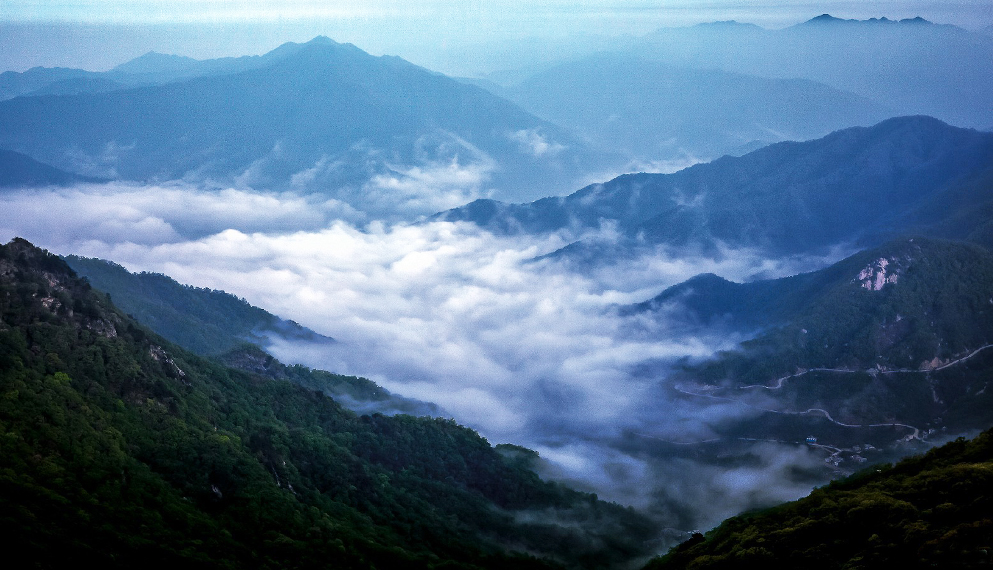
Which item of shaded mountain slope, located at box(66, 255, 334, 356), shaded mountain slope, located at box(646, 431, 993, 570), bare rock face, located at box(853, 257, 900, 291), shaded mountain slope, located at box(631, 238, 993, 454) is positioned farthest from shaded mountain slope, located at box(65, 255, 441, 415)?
bare rock face, located at box(853, 257, 900, 291)

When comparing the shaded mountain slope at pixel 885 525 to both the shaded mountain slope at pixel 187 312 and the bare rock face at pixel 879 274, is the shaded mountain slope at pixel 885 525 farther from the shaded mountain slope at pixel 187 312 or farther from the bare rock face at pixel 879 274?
the bare rock face at pixel 879 274

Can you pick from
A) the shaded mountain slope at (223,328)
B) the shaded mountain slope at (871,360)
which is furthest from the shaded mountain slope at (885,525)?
the shaded mountain slope at (871,360)

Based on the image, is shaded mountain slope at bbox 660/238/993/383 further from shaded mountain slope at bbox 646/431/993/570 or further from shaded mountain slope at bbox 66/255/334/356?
shaded mountain slope at bbox 66/255/334/356

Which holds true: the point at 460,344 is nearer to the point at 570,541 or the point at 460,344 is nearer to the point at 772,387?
the point at 772,387

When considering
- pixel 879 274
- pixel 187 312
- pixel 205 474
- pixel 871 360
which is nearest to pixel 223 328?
pixel 187 312

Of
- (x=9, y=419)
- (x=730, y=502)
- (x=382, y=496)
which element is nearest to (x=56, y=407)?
(x=9, y=419)

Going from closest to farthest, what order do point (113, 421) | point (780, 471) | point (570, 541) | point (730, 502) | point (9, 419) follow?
point (9, 419)
point (113, 421)
point (570, 541)
point (730, 502)
point (780, 471)

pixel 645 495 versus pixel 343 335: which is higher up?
pixel 343 335
